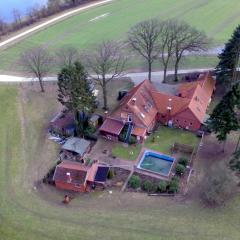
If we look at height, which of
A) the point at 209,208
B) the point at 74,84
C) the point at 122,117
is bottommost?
the point at 209,208

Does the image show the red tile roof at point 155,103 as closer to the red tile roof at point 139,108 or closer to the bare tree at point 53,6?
the red tile roof at point 139,108

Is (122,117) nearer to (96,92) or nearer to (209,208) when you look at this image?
(96,92)

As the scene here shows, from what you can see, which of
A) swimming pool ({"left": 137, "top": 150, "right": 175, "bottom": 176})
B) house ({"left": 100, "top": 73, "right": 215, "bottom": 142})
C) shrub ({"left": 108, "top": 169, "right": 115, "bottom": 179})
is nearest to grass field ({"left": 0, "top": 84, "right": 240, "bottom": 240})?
shrub ({"left": 108, "top": 169, "right": 115, "bottom": 179})

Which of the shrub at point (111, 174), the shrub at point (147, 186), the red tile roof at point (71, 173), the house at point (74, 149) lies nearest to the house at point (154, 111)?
the house at point (74, 149)

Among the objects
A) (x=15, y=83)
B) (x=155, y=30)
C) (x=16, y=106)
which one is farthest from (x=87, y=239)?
(x=155, y=30)

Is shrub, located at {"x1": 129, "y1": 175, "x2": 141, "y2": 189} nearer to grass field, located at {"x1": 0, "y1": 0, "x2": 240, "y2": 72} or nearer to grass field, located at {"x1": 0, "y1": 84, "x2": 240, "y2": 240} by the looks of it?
grass field, located at {"x1": 0, "y1": 84, "x2": 240, "y2": 240}

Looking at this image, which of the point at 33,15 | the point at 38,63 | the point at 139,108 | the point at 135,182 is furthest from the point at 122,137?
the point at 33,15

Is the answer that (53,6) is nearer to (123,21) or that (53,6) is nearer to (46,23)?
(46,23)
